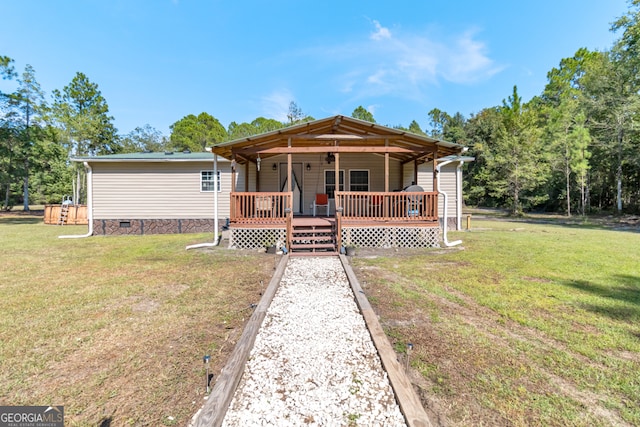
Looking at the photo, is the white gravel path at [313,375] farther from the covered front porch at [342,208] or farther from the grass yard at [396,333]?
the covered front porch at [342,208]

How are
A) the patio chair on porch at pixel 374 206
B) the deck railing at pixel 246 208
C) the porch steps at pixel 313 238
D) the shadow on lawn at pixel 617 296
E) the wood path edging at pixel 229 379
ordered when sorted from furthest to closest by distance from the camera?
1. the patio chair on porch at pixel 374 206
2. the deck railing at pixel 246 208
3. the porch steps at pixel 313 238
4. the shadow on lawn at pixel 617 296
5. the wood path edging at pixel 229 379

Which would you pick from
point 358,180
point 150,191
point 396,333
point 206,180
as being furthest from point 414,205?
point 150,191

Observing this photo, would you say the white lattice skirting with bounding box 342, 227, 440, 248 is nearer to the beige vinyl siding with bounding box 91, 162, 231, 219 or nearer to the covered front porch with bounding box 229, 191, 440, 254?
the covered front porch with bounding box 229, 191, 440, 254

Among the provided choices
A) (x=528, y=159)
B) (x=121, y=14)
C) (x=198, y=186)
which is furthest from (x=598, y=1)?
(x=121, y=14)

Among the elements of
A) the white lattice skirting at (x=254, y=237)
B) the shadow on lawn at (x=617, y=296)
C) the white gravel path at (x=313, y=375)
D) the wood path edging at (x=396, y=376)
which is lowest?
the white gravel path at (x=313, y=375)

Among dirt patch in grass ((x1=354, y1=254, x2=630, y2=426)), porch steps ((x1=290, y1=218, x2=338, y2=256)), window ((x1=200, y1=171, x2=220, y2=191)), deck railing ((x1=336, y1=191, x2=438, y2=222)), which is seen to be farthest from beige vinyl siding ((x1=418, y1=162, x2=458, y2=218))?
window ((x1=200, y1=171, x2=220, y2=191))

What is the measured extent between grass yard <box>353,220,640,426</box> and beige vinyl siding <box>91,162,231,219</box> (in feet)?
26.8

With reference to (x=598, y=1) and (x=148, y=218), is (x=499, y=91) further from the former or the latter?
(x=148, y=218)

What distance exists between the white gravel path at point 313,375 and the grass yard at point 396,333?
0.30 metres

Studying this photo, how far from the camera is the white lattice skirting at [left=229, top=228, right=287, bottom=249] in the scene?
7.96 meters

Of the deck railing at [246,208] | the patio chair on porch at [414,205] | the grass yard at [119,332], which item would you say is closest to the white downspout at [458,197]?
the patio chair on porch at [414,205]

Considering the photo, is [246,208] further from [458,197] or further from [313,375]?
[458,197]

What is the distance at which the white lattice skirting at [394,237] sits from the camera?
26.2 ft

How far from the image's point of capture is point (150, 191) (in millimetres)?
11289
